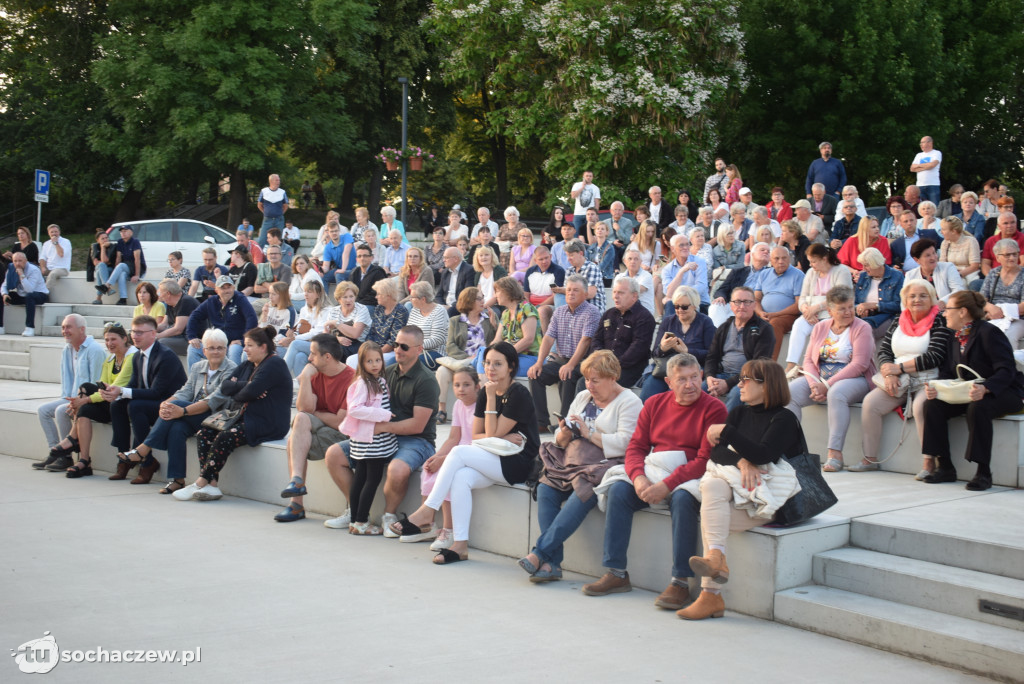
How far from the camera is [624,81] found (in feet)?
74.8

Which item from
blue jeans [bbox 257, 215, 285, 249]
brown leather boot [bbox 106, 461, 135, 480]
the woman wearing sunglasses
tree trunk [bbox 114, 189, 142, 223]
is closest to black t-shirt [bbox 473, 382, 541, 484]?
the woman wearing sunglasses

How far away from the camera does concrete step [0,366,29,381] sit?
48.5ft

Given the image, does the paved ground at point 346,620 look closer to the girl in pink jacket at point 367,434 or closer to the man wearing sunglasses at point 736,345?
the girl in pink jacket at point 367,434

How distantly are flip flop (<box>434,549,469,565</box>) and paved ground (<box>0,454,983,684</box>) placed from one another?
0.10 metres

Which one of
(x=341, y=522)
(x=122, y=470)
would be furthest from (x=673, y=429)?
(x=122, y=470)

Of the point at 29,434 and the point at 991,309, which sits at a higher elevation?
the point at 991,309

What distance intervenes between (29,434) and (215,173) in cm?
2108

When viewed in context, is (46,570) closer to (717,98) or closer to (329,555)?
(329,555)

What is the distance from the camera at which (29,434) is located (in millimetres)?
10719

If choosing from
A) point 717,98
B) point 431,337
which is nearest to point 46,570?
point 431,337

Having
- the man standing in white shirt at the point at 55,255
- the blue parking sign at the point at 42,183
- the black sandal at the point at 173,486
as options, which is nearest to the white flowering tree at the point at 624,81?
the blue parking sign at the point at 42,183

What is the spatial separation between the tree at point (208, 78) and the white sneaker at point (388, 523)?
20.8 m

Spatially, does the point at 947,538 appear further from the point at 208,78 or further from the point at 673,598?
the point at 208,78

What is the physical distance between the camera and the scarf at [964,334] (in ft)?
22.7
